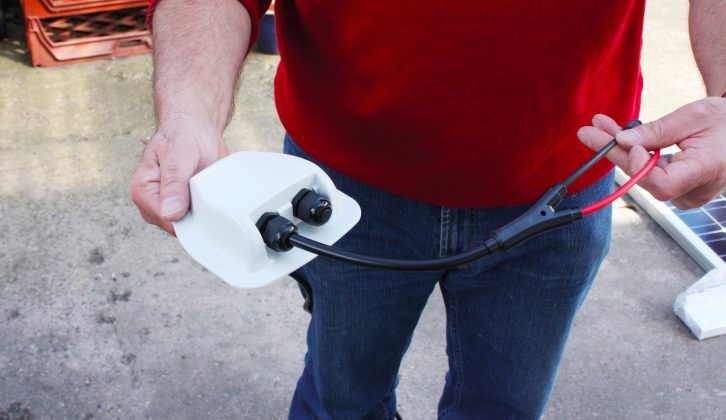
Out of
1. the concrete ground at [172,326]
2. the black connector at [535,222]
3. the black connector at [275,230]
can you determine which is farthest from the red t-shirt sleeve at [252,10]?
the concrete ground at [172,326]

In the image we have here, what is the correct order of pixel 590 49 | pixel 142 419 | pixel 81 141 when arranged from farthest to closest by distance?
pixel 81 141 < pixel 142 419 < pixel 590 49

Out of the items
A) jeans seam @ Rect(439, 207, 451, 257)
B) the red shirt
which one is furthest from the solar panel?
jeans seam @ Rect(439, 207, 451, 257)

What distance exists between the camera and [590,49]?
3.03 ft

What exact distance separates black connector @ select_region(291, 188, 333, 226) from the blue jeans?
0.27m

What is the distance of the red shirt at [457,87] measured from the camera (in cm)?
88

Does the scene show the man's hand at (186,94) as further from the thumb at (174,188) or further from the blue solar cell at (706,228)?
the blue solar cell at (706,228)

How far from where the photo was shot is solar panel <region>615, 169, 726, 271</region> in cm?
218

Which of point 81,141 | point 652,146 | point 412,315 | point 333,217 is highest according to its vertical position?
point 652,146

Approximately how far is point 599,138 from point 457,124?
0.17 metres

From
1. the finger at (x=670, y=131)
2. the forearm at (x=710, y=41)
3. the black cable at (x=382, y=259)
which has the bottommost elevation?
the black cable at (x=382, y=259)

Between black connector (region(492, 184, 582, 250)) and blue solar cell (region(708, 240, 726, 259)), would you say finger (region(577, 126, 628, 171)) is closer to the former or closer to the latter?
black connector (region(492, 184, 582, 250))

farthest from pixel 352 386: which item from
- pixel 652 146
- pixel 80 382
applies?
pixel 80 382

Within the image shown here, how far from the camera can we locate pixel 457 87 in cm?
91

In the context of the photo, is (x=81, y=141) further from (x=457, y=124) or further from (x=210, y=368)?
(x=457, y=124)
